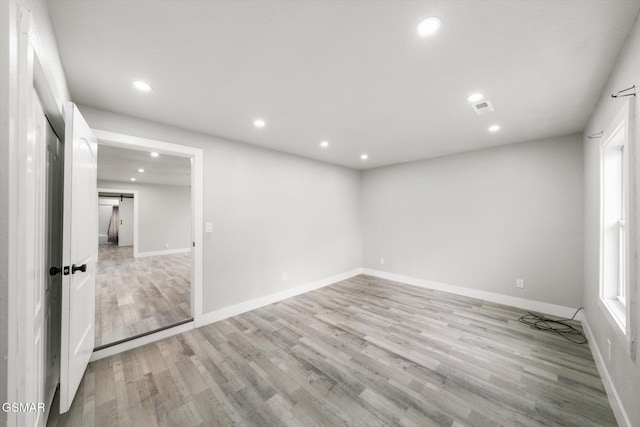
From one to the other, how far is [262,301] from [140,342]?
4.86ft

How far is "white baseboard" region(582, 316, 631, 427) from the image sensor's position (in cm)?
153

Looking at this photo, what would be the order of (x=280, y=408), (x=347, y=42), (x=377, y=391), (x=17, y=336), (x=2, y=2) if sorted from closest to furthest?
(x=2, y=2), (x=17, y=336), (x=347, y=42), (x=280, y=408), (x=377, y=391)

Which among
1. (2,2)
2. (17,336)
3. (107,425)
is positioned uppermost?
(2,2)

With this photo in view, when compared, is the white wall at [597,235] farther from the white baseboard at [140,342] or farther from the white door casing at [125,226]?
the white door casing at [125,226]

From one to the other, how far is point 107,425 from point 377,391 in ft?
6.11

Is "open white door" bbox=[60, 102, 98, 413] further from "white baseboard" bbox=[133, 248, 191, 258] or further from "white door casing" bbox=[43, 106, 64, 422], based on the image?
"white baseboard" bbox=[133, 248, 191, 258]

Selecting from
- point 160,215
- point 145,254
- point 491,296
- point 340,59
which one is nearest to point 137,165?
point 160,215

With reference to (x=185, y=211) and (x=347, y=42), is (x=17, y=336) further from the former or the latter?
(x=185, y=211)

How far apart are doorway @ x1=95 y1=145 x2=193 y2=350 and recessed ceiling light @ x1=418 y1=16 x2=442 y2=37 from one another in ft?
9.88

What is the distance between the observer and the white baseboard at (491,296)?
3172 mm

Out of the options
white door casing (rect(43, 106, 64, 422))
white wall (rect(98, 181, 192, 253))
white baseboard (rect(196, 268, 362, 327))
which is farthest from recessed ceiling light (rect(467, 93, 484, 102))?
white wall (rect(98, 181, 192, 253))

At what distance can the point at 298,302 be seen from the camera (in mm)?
3756

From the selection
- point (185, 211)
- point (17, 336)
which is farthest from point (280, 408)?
point (185, 211)

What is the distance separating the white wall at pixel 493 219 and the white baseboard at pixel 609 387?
3.14 ft
